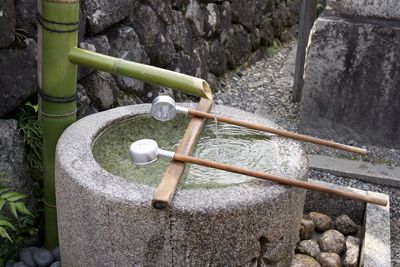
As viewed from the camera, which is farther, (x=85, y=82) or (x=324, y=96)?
(x=324, y=96)

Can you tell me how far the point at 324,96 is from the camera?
4270 millimetres

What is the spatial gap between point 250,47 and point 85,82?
10.4 ft

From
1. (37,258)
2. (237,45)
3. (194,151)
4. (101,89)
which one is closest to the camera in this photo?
(194,151)

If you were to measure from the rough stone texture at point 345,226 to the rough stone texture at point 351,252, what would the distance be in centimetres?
11

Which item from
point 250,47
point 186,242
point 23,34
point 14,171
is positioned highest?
point 23,34

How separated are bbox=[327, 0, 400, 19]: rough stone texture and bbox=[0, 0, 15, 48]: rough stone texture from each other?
246cm

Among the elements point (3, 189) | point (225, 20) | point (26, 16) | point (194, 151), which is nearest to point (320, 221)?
point (194, 151)

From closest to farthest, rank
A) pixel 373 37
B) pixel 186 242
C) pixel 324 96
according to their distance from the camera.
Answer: pixel 186 242 < pixel 373 37 < pixel 324 96

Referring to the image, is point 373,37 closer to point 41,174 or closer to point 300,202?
point 300,202

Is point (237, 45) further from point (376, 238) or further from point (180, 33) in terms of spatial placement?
point (376, 238)

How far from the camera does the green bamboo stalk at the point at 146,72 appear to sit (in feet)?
7.41

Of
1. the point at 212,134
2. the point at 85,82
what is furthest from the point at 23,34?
the point at 212,134

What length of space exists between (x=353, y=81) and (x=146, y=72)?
230cm

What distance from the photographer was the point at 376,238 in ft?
9.20
